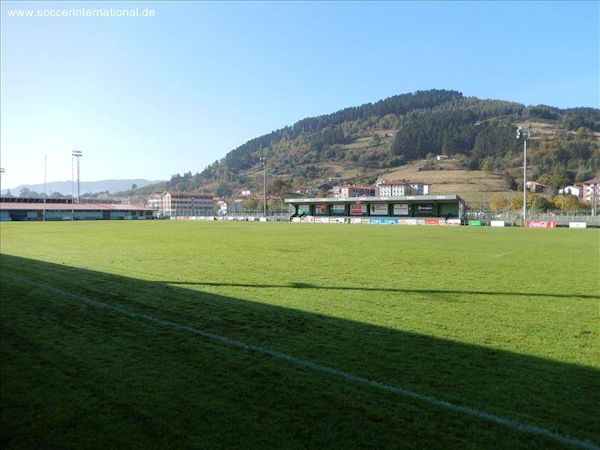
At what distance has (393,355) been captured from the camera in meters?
5.99

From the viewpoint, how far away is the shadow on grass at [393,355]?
4.50 metres

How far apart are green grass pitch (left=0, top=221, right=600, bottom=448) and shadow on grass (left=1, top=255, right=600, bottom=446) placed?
0.09ft

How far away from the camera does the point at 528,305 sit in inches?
366

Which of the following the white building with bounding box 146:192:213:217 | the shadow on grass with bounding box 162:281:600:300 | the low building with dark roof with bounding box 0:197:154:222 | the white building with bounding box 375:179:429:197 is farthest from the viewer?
the white building with bounding box 146:192:213:217

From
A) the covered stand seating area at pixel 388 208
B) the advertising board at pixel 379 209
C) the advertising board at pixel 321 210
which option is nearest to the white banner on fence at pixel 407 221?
the covered stand seating area at pixel 388 208

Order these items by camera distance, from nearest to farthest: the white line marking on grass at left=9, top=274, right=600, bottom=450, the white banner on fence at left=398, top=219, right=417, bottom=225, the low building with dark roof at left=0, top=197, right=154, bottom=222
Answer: the white line marking on grass at left=9, top=274, right=600, bottom=450
the white banner on fence at left=398, top=219, right=417, bottom=225
the low building with dark roof at left=0, top=197, right=154, bottom=222

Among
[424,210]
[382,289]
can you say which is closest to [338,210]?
[424,210]

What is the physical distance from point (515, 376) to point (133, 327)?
17.9ft

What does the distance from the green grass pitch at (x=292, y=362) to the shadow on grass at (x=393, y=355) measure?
0.03 metres

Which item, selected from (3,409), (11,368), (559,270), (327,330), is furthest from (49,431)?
(559,270)

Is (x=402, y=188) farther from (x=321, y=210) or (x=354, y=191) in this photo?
(x=321, y=210)

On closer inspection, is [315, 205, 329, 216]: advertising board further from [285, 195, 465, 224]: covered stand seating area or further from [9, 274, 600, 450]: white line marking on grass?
[9, 274, 600, 450]: white line marking on grass

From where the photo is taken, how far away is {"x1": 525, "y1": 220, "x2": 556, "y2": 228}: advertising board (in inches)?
2173

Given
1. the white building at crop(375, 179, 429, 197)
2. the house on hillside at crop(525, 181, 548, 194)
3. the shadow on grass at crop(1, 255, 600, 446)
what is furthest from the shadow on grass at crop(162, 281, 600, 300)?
the house on hillside at crop(525, 181, 548, 194)
